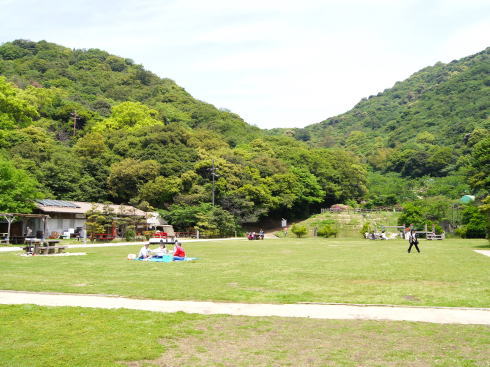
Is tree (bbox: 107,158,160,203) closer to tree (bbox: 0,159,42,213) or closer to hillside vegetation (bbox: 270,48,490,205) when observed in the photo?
tree (bbox: 0,159,42,213)

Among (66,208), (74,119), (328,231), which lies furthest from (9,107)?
(328,231)

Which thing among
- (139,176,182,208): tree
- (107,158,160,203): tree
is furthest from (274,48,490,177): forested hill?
(107,158,160,203): tree

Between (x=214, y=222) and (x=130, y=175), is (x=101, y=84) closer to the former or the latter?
(x=130, y=175)

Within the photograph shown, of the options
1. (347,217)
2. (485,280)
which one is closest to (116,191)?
(347,217)

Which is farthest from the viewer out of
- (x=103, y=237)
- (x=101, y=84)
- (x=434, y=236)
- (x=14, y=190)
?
(x=101, y=84)

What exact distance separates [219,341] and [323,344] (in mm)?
1425

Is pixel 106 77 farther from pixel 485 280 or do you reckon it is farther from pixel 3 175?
pixel 485 280

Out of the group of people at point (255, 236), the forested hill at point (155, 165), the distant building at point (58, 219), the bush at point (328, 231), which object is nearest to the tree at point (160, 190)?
the forested hill at point (155, 165)

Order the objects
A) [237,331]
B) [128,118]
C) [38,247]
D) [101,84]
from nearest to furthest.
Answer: [237,331] < [38,247] < [128,118] < [101,84]

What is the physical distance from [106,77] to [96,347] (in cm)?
11108

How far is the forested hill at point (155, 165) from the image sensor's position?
4681 centimetres

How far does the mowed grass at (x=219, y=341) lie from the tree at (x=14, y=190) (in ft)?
78.2

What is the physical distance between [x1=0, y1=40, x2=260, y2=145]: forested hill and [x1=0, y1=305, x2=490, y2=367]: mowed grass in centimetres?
7177

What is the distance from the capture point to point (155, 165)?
52750mm
